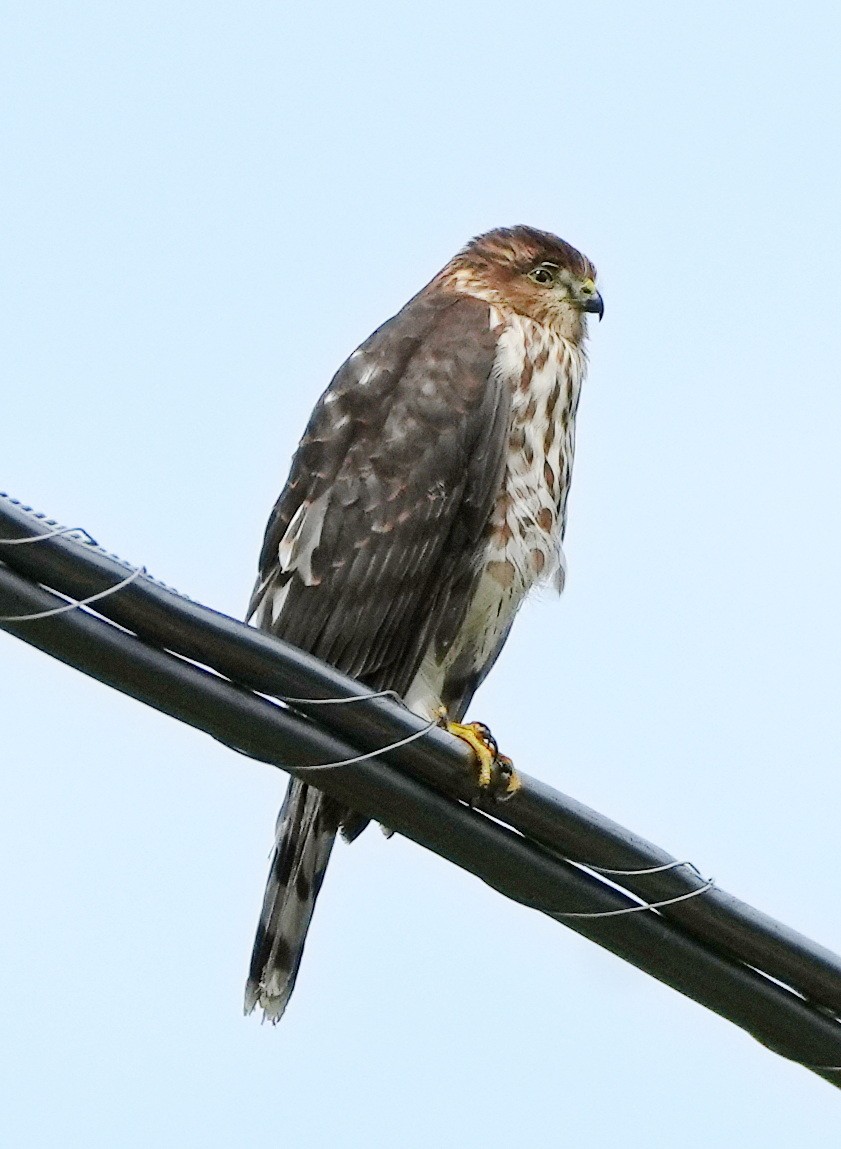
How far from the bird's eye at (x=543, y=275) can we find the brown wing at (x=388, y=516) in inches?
31.1

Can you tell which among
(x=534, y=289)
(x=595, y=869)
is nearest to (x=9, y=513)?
(x=595, y=869)

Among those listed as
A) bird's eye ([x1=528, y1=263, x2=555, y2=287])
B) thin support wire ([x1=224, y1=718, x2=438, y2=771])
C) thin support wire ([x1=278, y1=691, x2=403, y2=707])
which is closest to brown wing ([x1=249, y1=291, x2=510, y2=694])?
bird's eye ([x1=528, y1=263, x2=555, y2=287])

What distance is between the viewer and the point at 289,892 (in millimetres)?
5059

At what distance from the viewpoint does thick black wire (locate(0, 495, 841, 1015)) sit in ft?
10.0

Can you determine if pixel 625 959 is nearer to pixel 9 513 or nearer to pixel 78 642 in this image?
pixel 78 642

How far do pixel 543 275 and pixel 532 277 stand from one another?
5 cm

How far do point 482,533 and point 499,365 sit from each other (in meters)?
0.56

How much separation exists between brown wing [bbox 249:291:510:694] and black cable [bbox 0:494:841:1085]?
1.86 m

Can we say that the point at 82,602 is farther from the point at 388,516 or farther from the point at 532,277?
the point at 532,277

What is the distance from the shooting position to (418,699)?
5.56 meters

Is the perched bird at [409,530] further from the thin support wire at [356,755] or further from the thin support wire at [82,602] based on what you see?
the thin support wire at [82,602]

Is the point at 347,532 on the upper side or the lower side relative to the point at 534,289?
lower

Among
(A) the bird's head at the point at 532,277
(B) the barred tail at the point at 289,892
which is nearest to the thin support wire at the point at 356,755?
(B) the barred tail at the point at 289,892

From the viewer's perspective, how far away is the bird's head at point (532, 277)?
6312 millimetres
